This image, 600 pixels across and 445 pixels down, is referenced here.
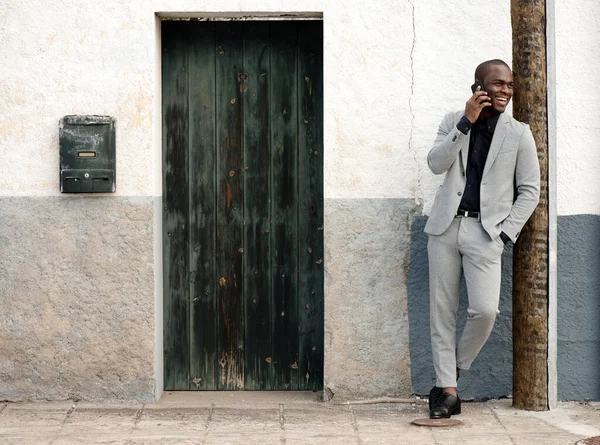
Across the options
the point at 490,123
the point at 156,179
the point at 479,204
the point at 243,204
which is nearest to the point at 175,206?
the point at 156,179

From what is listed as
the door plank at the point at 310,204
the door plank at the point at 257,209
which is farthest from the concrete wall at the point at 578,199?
the door plank at the point at 257,209

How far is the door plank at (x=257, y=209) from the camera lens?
652 centimetres

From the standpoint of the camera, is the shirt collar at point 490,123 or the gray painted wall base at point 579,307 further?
the gray painted wall base at point 579,307

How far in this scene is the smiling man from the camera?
5785mm

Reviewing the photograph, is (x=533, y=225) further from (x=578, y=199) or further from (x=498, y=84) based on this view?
(x=498, y=84)

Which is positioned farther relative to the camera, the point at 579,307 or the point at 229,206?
the point at 229,206

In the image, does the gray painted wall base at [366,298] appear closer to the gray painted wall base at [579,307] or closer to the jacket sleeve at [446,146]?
the jacket sleeve at [446,146]

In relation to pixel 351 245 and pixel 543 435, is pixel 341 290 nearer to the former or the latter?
pixel 351 245

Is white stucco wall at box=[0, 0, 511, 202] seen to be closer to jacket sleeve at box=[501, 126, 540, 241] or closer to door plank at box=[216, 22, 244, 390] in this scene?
door plank at box=[216, 22, 244, 390]

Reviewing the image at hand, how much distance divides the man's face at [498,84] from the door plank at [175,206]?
191 cm

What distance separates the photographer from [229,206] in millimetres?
6570

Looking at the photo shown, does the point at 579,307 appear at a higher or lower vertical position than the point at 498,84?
lower

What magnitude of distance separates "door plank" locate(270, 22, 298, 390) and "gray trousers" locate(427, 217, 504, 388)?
3.26 ft

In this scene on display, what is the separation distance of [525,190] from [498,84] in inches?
23.8
